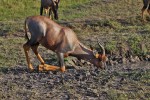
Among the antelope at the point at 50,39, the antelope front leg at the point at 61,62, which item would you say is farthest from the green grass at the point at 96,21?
the antelope front leg at the point at 61,62

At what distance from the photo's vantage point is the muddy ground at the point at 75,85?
8.45m

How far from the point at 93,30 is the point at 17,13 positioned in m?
5.60

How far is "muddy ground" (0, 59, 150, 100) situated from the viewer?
845cm

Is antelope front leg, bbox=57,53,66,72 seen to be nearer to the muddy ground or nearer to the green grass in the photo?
the muddy ground

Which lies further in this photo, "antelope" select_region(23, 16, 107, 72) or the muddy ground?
"antelope" select_region(23, 16, 107, 72)

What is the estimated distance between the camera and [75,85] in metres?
9.09

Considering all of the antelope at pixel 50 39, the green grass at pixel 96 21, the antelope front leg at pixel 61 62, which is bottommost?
the green grass at pixel 96 21

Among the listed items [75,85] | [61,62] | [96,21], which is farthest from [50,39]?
[96,21]

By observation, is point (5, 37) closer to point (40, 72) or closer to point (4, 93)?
point (40, 72)

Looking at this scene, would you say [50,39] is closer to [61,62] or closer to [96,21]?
[61,62]

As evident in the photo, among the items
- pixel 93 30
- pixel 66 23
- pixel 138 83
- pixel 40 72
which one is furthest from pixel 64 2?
pixel 138 83

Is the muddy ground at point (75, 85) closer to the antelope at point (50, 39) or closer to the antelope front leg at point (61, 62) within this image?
the antelope front leg at point (61, 62)

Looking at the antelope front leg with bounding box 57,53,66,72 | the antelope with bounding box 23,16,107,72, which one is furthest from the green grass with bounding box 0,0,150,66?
the antelope front leg with bounding box 57,53,66,72

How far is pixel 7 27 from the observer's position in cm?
1645
